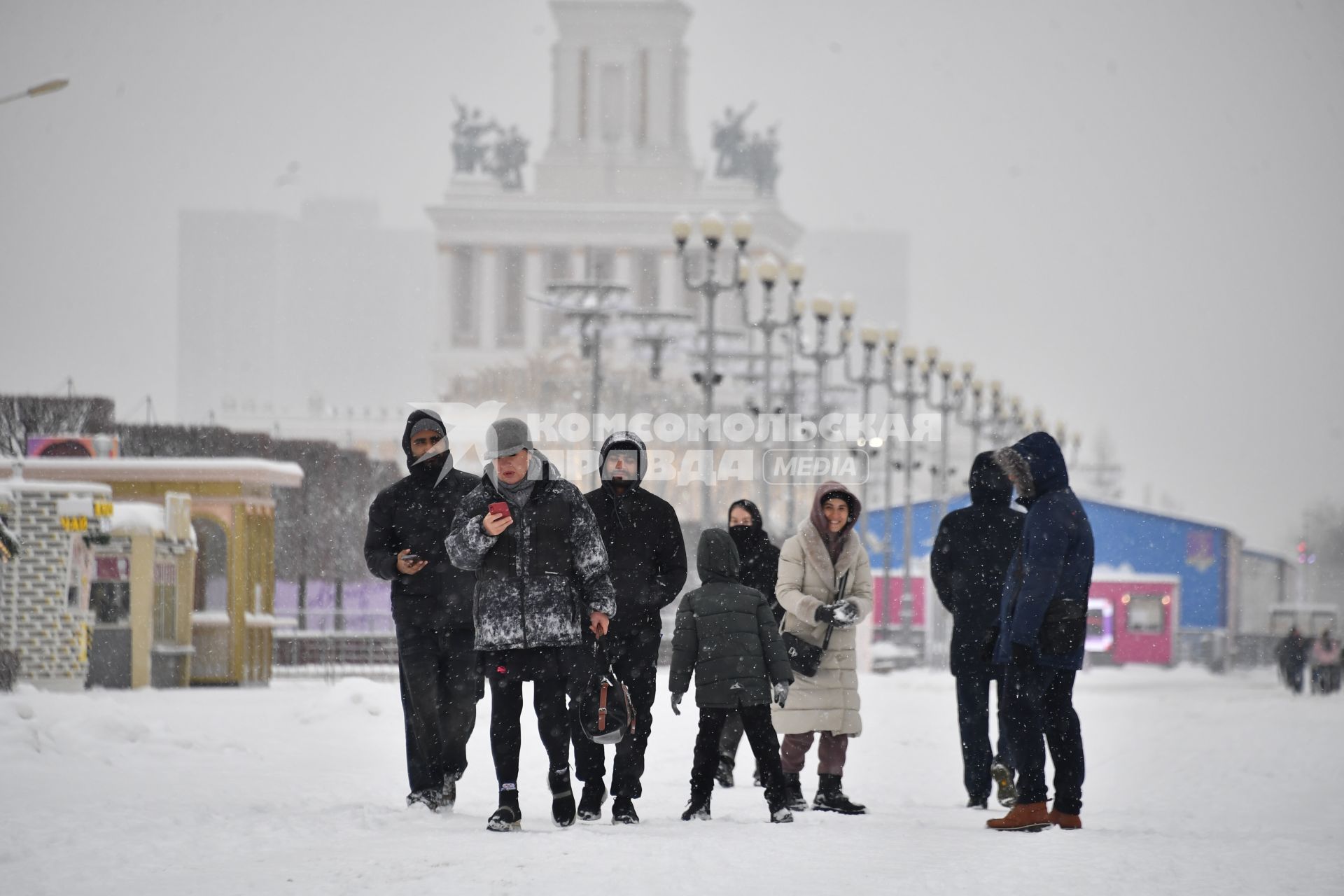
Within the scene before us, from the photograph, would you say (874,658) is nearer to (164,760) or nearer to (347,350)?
(164,760)

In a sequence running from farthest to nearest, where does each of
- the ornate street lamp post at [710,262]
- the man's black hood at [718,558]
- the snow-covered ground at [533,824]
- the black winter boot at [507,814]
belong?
1. the ornate street lamp post at [710,262]
2. the man's black hood at [718,558]
3. the black winter boot at [507,814]
4. the snow-covered ground at [533,824]

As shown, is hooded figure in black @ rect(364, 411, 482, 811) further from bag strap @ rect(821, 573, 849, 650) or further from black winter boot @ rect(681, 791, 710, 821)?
bag strap @ rect(821, 573, 849, 650)

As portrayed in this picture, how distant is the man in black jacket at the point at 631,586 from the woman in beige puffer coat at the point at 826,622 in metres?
0.97

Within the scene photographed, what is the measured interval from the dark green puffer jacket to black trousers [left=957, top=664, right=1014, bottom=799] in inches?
55.3

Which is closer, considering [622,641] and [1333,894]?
[1333,894]

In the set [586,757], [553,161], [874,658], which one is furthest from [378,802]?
[553,161]

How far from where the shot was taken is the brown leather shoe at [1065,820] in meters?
9.46

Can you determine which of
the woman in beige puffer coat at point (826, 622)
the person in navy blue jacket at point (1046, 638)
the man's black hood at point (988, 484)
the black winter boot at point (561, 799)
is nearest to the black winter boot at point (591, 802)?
the black winter boot at point (561, 799)

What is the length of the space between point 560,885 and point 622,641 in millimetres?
2408

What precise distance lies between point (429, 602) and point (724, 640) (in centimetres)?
125

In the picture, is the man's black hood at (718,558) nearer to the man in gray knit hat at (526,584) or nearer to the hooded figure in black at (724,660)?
the hooded figure in black at (724,660)

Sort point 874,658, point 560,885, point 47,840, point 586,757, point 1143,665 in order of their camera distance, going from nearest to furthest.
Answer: point 560,885, point 47,840, point 586,757, point 874,658, point 1143,665

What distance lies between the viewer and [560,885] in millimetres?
7188

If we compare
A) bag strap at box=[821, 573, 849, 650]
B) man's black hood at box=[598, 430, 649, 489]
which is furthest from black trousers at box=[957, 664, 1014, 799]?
man's black hood at box=[598, 430, 649, 489]
